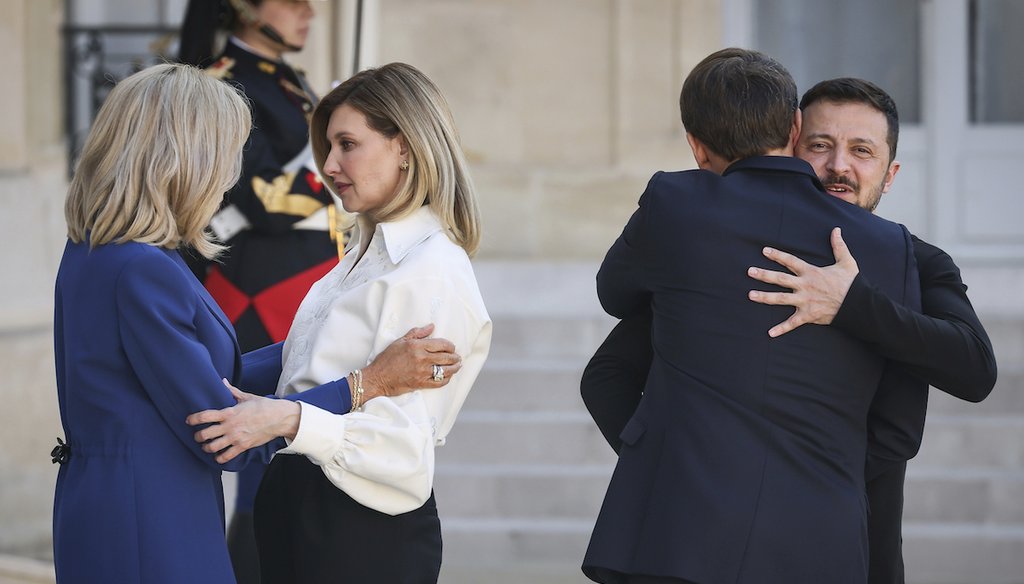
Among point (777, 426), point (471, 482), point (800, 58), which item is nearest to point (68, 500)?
point (777, 426)

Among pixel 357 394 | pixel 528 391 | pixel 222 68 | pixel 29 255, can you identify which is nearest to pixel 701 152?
pixel 357 394

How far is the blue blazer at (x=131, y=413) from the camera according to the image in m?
2.40

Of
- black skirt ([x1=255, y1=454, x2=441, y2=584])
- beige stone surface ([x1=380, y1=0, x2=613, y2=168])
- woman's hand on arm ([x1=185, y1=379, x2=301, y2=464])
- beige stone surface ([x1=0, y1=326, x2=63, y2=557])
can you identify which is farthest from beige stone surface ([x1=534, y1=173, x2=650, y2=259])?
woman's hand on arm ([x1=185, y1=379, x2=301, y2=464])

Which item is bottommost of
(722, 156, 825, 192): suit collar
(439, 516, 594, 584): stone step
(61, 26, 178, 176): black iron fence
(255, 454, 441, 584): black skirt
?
(439, 516, 594, 584): stone step

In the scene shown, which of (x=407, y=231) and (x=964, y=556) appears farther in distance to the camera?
(x=964, y=556)

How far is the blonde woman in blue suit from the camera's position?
241 cm

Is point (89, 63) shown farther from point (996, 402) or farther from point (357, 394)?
point (357, 394)

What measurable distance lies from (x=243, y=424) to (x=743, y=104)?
3.46 ft

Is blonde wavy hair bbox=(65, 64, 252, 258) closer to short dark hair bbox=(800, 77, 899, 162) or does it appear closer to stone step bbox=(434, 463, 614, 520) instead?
short dark hair bbox=(800, 77, 899, 162)

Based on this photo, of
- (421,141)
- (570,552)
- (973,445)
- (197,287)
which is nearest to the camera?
(197,287)

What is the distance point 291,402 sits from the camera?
249cm

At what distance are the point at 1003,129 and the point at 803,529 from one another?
6640 millimetres

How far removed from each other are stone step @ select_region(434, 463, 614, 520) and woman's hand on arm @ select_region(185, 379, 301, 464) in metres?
3.29

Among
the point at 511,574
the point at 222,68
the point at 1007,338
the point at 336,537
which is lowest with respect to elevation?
the point at 511,574
